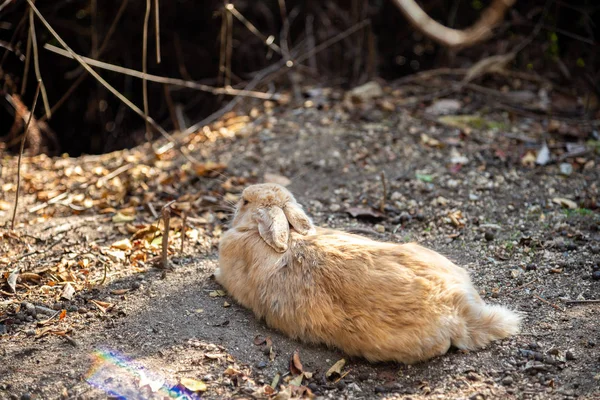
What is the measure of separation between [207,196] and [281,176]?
77 centimetres

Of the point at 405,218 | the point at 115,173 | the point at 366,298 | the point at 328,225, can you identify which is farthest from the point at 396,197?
the point at 115,173

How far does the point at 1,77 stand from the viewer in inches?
262

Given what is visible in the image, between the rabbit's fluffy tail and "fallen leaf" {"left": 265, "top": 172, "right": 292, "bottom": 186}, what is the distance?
2.63 m

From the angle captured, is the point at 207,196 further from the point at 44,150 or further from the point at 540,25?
the point at 540,25

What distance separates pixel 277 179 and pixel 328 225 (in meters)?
0.98

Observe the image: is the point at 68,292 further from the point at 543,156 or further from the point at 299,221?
the point at 543,156

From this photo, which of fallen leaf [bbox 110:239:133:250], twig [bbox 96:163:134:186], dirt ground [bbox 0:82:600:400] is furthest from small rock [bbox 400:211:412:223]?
twig [bbox 96:163:134:186]

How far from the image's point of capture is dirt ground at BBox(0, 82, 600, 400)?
2.99m

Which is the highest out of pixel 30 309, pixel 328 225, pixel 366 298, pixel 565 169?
pixel 565 169

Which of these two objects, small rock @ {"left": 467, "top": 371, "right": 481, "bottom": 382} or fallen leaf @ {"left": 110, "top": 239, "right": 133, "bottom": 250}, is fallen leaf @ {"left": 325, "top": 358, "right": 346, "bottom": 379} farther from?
fallen leaf @ {"left": 110, "top": 239, "right": 133, "bottom": 250}

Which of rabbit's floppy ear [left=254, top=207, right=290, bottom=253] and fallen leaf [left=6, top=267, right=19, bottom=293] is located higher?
rabbit's floppy ear [left=254, top=207, right=290, bottom=253]

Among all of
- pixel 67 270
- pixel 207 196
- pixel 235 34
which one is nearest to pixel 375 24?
pixel 235 34

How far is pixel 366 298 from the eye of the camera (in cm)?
307

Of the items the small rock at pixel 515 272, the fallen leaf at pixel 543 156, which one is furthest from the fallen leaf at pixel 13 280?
the fallen leaf at pixel 543 156
